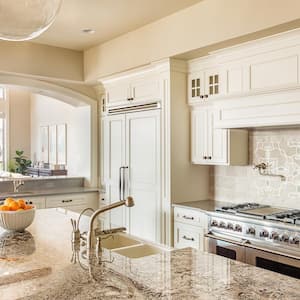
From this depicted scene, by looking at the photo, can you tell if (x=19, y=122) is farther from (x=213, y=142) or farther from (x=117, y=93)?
(x=213, y=142)

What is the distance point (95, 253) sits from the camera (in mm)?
1990

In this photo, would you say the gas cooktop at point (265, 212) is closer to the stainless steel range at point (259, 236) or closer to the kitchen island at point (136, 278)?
the stainless steel range at point (259, 236)

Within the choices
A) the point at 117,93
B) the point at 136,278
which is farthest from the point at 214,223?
the point at 117,93

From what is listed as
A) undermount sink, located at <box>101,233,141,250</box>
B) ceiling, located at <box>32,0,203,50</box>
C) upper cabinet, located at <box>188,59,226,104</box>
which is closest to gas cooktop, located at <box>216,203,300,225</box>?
upper cabinet, located at <box>188,59,226,104</box>

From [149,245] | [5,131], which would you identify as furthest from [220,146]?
[5,131]

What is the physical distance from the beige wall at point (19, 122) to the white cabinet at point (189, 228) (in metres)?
7.47

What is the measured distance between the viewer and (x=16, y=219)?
99.2 inches

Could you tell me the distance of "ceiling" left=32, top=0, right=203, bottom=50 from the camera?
3.69 m

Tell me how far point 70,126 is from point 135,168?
147 inches

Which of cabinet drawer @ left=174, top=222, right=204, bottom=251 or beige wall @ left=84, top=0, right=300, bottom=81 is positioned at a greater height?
beige wall @ left=84, top=0, right=300, bottom=81

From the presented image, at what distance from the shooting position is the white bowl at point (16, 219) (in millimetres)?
2500

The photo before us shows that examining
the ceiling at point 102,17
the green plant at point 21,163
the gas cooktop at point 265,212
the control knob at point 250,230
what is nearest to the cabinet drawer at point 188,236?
the gas cooktop at point 265,212

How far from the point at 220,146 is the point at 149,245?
1.87 metres

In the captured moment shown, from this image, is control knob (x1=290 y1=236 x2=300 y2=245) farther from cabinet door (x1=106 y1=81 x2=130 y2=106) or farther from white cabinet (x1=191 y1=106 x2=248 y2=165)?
cabinet door (x1=106 y1=81 x2=130 y2=106)
